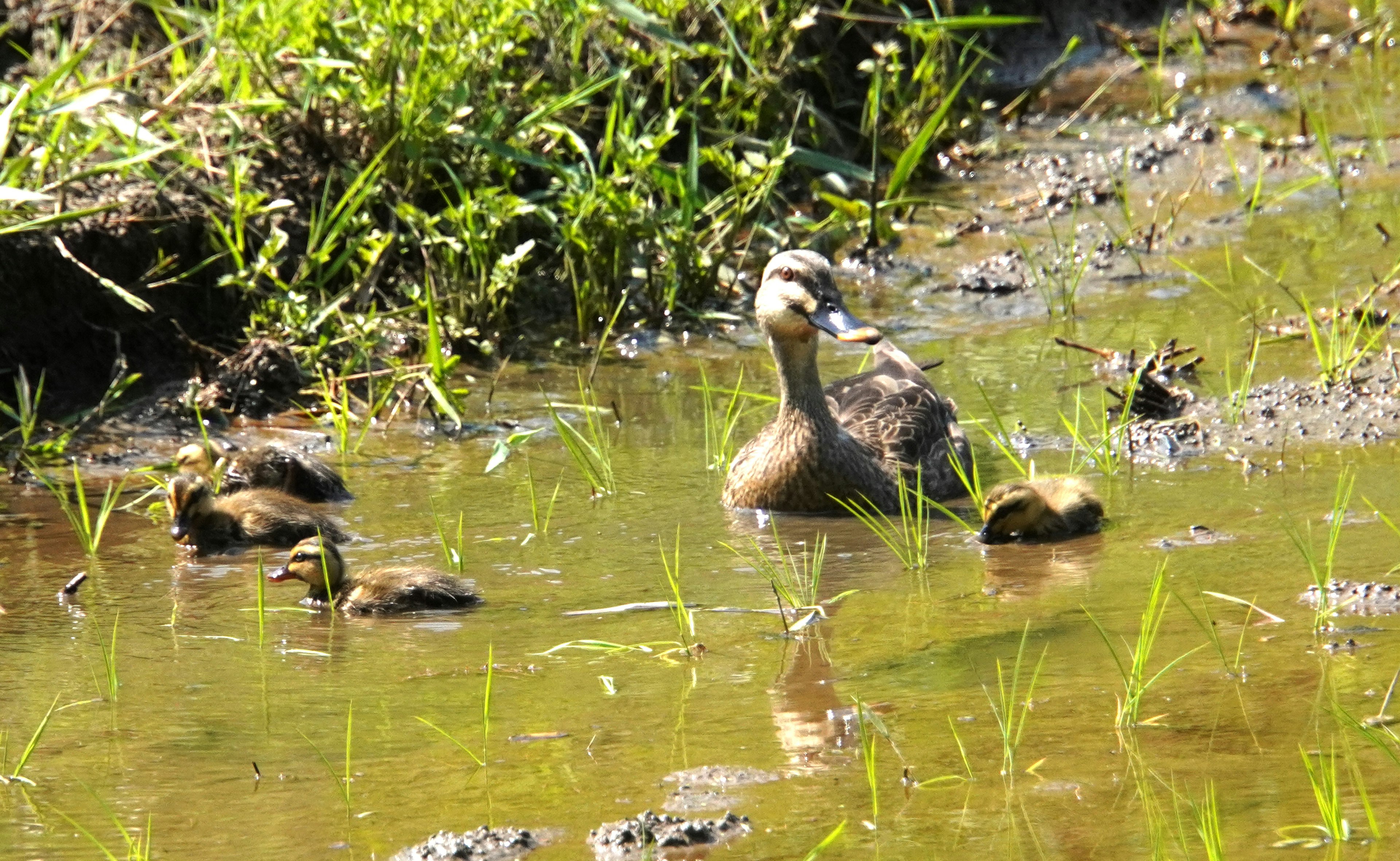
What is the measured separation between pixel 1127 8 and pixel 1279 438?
6.05 m

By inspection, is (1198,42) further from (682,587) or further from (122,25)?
(682,587)

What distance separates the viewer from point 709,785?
334 cm

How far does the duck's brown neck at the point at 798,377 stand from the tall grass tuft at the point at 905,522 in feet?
1.14

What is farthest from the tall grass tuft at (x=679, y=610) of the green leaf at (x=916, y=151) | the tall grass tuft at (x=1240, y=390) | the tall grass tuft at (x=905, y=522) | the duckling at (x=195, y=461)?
the green leaf at (x=916, y=151)

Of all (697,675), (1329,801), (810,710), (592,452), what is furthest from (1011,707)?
(592,452)

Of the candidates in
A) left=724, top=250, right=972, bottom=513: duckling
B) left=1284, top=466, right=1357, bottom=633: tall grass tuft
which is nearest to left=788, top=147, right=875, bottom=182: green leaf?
left=724, top=250, right=972, bottom=513: duckling

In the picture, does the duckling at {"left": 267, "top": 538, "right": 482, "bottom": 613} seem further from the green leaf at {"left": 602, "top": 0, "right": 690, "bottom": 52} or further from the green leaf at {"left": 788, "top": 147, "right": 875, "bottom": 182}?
the green leaf at {"left": 788, "top": 147, "right": 875, "bottom": 182}

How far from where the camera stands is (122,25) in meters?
8.46

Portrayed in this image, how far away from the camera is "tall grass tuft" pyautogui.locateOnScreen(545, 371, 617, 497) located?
5.92 m

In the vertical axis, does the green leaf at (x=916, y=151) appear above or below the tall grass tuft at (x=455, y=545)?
above

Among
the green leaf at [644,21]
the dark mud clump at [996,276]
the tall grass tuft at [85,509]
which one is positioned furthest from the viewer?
the dark mud clump at [996,276]

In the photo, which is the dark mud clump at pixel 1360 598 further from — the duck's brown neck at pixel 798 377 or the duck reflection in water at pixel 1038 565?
the duck's brown neck at pixel 798 377

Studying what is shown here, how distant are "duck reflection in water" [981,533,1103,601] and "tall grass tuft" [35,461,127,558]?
2.59 metres

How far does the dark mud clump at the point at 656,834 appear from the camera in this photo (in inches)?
120
